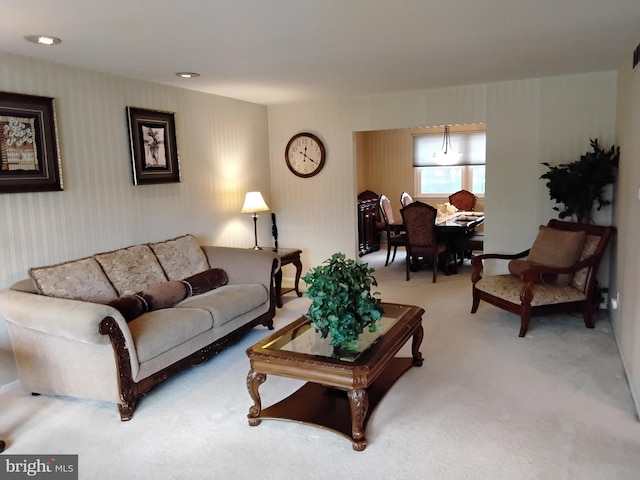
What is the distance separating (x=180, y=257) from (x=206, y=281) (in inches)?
14.3

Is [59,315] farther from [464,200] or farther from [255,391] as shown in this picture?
[464,200]

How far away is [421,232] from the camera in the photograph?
20.2 ft

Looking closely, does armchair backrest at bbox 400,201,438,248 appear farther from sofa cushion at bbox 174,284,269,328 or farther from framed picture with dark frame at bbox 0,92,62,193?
framed picture with dark frame at bbox 0,92,62,193

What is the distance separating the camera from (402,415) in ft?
9.50

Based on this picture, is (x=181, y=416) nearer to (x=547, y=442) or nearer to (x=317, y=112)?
(x=547, y=442)

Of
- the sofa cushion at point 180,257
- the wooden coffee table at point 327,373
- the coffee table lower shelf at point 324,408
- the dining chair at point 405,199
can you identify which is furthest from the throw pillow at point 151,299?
the dining chair at point 405,199

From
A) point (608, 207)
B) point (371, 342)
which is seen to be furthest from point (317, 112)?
point (371, 342)

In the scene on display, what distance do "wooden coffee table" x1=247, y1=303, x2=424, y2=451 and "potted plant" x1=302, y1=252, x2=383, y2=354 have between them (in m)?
0.10

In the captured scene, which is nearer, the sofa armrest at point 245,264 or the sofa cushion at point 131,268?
the sofa cushion at point 131,268

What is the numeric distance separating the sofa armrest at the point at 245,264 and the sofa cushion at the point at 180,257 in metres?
0.12

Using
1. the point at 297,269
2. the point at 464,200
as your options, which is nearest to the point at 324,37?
the point at 297,269

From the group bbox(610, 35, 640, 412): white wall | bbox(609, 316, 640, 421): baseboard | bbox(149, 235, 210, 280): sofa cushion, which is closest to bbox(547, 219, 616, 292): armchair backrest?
bbox(610, 35, 640, 412): white wall

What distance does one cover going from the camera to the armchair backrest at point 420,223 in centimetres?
604

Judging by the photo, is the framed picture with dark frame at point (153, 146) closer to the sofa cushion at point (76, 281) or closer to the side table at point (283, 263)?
the sofa cushion at point (76, 281)
